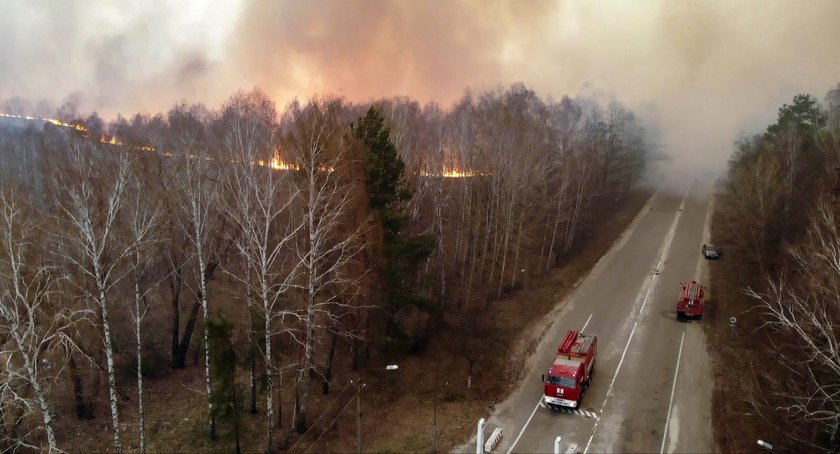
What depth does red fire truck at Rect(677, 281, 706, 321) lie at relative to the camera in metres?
27.6

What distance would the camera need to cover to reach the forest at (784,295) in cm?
1589

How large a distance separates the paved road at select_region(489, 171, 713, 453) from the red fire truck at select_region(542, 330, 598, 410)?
0.53 meters

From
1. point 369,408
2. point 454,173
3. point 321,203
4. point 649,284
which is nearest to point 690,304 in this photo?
point 649,284

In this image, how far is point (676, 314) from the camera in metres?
29.0

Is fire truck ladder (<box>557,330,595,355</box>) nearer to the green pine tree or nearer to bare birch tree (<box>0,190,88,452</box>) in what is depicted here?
the green pine tree

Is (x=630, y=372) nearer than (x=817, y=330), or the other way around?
(x=817, y=330)

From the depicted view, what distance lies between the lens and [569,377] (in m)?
20.0

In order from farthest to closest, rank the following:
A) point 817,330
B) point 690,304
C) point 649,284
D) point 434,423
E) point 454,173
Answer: point 454,173 < point 649,284 < point 690,304 < point 434,423 < point 817,330

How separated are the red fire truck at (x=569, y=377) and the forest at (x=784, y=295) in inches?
202

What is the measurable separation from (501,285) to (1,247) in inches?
1021

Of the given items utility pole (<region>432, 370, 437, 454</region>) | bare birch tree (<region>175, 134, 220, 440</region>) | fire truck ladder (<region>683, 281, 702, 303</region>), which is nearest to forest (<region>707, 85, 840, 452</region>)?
fire truck ladder (<region>683, 281, 702, 303</region>)

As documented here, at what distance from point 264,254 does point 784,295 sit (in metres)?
23.7

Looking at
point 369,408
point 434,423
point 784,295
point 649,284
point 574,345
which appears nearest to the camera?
point 434,423

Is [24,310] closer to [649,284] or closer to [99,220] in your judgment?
[99,220]
